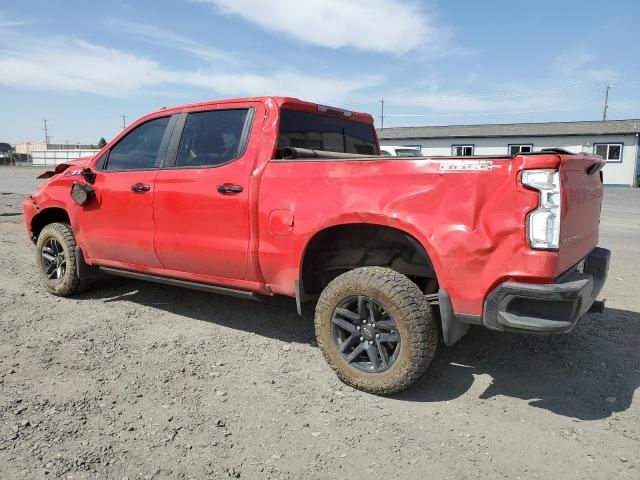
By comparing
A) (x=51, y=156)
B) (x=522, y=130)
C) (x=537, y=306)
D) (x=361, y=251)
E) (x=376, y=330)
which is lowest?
(x=376, y=330)

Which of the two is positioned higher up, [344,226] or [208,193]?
[208,193]

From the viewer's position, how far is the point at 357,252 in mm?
3756

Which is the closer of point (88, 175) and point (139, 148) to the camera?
point (139, 148)

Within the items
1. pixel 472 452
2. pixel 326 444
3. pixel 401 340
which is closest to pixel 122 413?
pixel 326 444

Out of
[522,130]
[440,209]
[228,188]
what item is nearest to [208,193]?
[228,188]

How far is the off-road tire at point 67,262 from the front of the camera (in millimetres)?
5262

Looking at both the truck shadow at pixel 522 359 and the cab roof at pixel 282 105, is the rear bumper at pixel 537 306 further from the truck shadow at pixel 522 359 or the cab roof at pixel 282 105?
the cab roof at pixel 282 105

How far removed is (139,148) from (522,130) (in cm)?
3423

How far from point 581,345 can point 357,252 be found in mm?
2028

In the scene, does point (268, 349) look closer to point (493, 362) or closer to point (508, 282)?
point (493, 362)

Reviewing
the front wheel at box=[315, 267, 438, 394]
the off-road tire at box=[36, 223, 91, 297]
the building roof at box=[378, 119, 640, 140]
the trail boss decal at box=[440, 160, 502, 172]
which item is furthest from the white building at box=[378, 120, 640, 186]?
the trail boss decal at box=[440, 160, 502, 172]

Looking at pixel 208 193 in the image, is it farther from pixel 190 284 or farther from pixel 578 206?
pixel 578 206

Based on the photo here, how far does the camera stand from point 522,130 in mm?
34625

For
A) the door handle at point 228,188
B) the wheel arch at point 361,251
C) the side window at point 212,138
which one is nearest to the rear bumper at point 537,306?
the wheel arch at point 361,251
